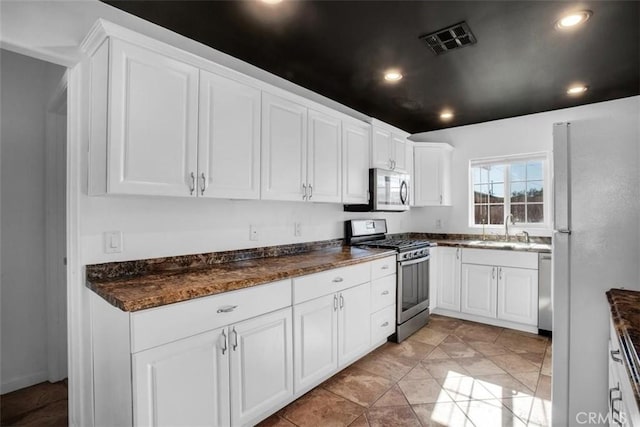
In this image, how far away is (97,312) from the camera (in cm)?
170

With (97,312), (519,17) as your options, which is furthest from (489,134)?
(97,312)

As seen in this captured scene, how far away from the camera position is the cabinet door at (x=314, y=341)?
209cm

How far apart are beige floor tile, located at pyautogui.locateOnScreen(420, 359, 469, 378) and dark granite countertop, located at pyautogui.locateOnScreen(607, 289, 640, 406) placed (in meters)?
1.49

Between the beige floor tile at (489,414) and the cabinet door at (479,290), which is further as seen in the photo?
the cabinet door at (479,290)

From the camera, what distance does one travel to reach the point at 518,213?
4.09 metres

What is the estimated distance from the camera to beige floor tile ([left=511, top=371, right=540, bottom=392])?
2.38m

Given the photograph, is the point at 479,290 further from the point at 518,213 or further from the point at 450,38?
the point at 450,38

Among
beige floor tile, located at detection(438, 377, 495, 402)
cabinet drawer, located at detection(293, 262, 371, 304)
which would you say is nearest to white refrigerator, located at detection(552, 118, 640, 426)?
beige floor tile, located at detection(438, 377, 495, 402)

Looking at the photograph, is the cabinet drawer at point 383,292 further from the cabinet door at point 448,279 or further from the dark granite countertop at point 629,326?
the dark granite countertop at point 629,326

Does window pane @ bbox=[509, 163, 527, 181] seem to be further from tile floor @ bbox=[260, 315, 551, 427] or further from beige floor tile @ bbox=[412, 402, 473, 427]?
beige floor tile @ bbox=[412, 402, 473, 427]

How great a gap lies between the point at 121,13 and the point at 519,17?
239 centimetres

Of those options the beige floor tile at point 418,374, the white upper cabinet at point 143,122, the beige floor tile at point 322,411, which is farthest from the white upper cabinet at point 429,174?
the white upper cabinet at point 143,122

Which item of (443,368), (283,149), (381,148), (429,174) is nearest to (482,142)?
(429,174)

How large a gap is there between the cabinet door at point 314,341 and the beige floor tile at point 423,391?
55 centimetres
